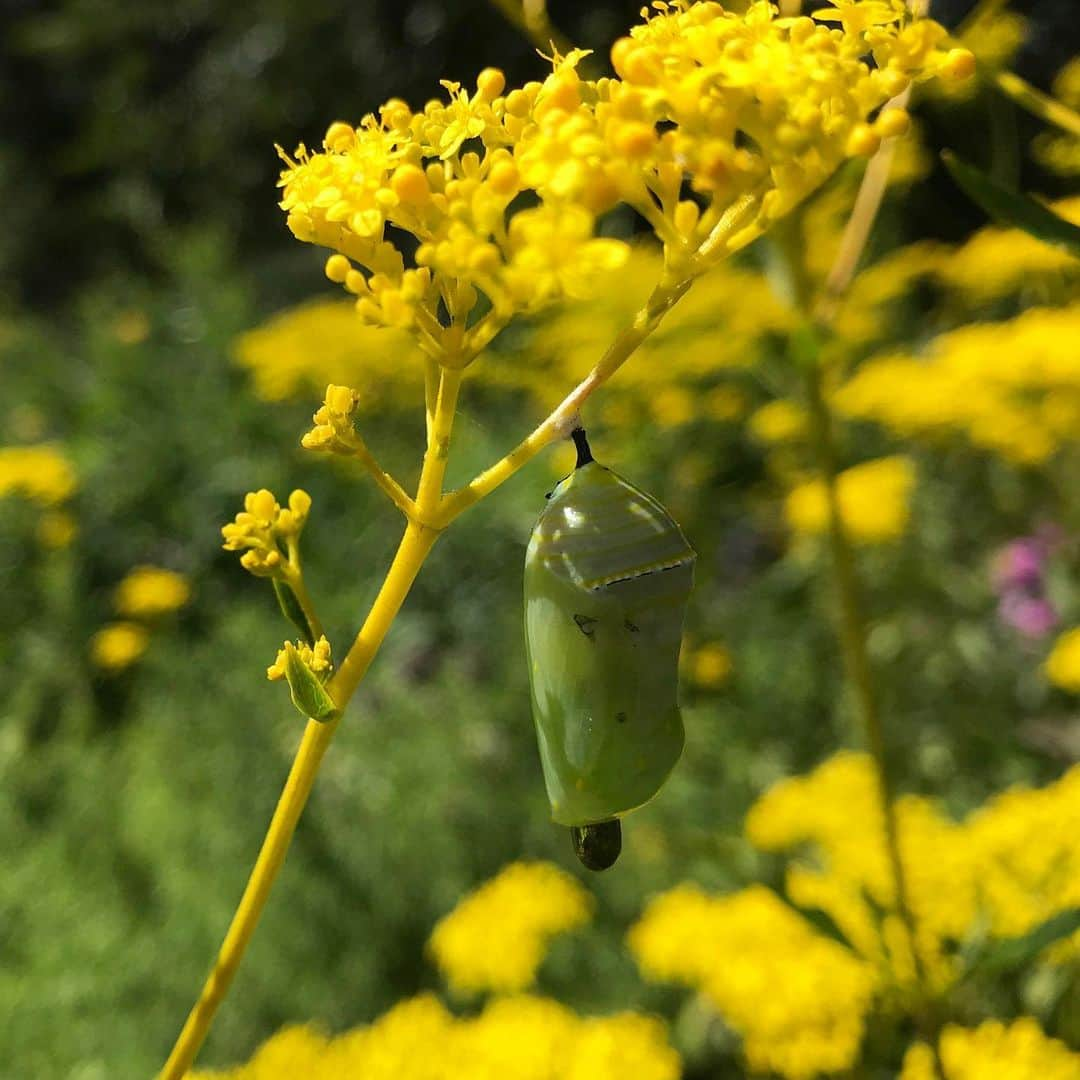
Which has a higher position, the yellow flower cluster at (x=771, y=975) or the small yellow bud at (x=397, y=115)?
the small yellow bud at (x=397, y=115)

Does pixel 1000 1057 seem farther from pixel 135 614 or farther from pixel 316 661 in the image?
pixel 135 614

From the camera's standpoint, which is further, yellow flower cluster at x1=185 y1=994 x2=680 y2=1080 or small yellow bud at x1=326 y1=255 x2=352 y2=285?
yellow flower cluster at x1=185 y1=994 x2=680 y2=1080

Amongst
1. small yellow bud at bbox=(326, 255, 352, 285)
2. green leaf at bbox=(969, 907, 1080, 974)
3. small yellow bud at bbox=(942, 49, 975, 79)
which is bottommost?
green leaf at bbox=(969, 907, 1080, 974)

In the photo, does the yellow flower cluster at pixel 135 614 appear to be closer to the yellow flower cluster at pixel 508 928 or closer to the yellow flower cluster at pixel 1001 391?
the yellow flower cluster at pixel 508 928

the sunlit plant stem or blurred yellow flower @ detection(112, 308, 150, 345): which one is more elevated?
the sunlit plant stem

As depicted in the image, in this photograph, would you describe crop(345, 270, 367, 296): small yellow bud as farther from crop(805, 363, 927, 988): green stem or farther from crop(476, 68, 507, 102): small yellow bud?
crop(805, 363, 927, 988): green stem

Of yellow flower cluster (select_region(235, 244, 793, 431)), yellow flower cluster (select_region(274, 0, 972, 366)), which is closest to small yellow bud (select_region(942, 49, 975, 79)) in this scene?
yellow flower cluster (select_region(274, 0, 972, 366))

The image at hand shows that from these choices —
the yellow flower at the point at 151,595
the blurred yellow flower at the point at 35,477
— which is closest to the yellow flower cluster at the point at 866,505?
the yellow flower at the point at 151,595
